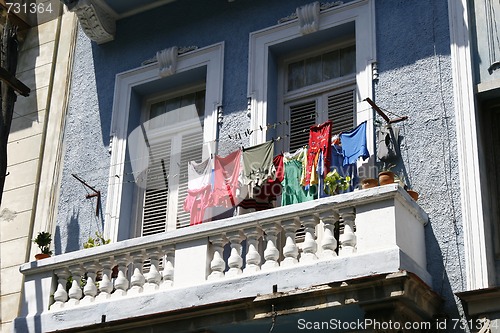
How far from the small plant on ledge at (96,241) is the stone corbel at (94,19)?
3.52 metres

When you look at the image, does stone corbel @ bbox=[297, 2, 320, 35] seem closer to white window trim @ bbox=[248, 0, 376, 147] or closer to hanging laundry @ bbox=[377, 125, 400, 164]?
white window trim @ bbox=[248, 0, 376, 147]

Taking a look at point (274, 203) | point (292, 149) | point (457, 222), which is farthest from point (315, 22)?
point (457, 222)

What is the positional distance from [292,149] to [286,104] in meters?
0.87

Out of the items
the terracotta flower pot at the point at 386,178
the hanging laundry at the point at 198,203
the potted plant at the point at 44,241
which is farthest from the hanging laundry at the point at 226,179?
the potted plant at the point at 44,241

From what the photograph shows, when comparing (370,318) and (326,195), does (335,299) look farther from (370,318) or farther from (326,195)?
(326,195)

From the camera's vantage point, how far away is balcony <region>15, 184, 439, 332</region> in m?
10.8

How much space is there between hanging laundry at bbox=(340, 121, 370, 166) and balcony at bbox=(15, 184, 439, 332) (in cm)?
88

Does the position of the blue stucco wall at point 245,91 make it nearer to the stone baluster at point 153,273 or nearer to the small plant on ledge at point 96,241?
the small plant on ledge at point 96,241

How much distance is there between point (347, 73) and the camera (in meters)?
14.1

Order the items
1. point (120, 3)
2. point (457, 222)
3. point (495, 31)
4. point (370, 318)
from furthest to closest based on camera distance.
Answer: point (120, 3), point (495, 31), point (457, 222), point (370, 318)

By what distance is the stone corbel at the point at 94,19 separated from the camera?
51.2 ft

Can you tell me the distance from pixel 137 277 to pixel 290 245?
2.18 meters

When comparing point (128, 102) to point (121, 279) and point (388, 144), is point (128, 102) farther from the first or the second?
point (388, 144)

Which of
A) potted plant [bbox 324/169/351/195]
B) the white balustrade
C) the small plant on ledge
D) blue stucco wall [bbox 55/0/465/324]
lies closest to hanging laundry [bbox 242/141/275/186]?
blue stucco wall [bbox 55/0/465/324]
